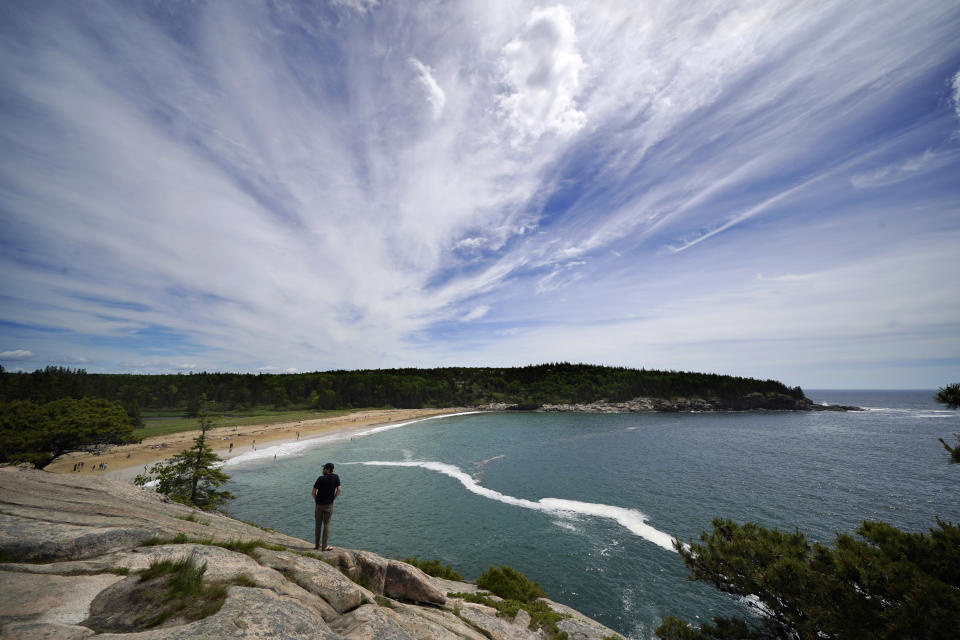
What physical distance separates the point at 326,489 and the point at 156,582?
709cm

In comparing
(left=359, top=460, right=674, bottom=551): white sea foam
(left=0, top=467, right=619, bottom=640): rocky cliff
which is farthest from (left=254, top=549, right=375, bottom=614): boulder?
(left=359, top=460, right=674, bottom=551): white sea foam

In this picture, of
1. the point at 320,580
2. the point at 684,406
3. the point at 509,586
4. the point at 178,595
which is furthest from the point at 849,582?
the point at 684,406

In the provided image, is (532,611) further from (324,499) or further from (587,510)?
(587,510)

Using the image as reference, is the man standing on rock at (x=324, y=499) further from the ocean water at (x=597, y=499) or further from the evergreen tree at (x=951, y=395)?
the evergreen tree at (x=951, y=395)

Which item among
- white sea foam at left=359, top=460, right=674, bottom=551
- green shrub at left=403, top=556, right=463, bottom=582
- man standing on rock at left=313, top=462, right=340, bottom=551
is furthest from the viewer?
white sea foam at left=359, top=460, right=674, bottom=551

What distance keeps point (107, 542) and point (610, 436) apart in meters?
88.6

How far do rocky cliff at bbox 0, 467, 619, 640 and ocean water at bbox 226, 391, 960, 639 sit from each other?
40.5ft

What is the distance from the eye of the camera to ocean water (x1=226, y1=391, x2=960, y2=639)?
79.8 ft

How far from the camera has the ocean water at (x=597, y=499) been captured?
24328 millimetres

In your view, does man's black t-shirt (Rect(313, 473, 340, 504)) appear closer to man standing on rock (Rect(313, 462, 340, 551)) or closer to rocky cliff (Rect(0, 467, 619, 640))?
man standing on rock (Rect(313, 462, 340, 551))

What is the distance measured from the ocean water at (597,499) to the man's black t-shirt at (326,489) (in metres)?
15.6

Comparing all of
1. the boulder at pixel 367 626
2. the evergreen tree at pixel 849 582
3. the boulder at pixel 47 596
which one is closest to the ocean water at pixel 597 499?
the evergreen tree at pixel 849 582

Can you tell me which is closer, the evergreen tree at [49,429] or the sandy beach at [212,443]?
the evergreen tree at [49,429]

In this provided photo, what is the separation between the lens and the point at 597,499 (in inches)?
1537
